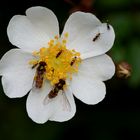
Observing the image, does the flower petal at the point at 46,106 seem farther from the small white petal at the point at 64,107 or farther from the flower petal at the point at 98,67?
the flower petal at the point at 98,67

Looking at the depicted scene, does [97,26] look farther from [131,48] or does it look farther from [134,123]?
[134,123]

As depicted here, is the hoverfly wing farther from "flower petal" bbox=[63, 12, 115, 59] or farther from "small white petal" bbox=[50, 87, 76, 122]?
"flower petal" bbox=[63, 12, 115, 59]

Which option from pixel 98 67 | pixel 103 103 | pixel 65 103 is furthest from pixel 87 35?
pixel 103 103

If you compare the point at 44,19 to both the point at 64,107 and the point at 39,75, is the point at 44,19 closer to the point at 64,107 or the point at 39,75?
the point at 39,75

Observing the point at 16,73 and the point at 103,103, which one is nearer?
the point at 16,73

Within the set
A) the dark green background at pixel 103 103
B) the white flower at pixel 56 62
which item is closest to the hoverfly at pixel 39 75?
the white flower at pixel 56 62

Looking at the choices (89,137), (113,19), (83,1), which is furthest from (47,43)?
(89,137)
